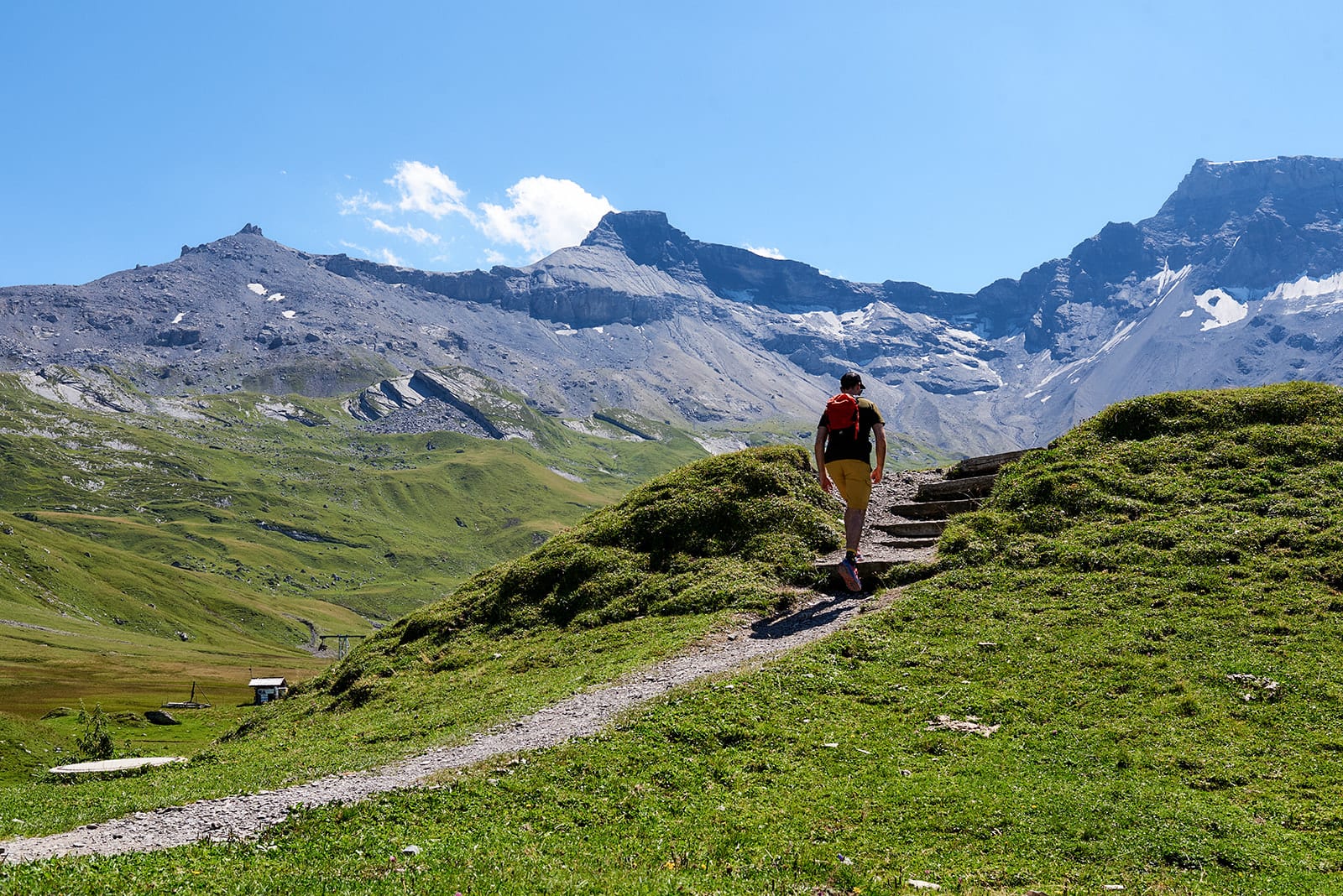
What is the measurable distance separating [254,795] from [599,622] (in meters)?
14.2

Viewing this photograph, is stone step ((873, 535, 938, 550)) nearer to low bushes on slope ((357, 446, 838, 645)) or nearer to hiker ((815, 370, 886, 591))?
low bushes on slope ((357, 446, 838, 645))

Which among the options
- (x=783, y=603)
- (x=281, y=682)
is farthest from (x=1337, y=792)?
(x=281, y=682)

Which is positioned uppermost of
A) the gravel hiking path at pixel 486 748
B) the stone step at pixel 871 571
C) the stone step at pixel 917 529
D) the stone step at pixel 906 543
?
the stone step at pixel 917 529

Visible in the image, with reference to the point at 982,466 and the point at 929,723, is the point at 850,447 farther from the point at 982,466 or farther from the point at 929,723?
the point at 982,466

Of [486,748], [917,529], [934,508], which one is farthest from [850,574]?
[486,748]

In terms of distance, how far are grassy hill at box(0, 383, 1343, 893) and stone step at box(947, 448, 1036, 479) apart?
3.39 metres

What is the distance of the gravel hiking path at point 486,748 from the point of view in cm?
1387

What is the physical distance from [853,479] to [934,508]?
11202 millimetres

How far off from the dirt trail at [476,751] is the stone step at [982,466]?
45.0 ft

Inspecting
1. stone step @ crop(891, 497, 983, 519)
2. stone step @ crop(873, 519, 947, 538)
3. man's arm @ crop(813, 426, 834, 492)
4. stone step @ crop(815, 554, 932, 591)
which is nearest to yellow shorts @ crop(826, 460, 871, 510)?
man's arm @ crop(813, 426, 834, 492)

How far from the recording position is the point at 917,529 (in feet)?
109

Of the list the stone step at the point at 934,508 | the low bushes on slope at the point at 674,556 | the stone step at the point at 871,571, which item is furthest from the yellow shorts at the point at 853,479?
the stone step at the point at 934,508

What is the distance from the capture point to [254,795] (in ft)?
53.0

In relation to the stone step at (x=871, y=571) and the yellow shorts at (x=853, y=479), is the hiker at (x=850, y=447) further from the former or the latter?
the stone step at (x=871, y=571)
